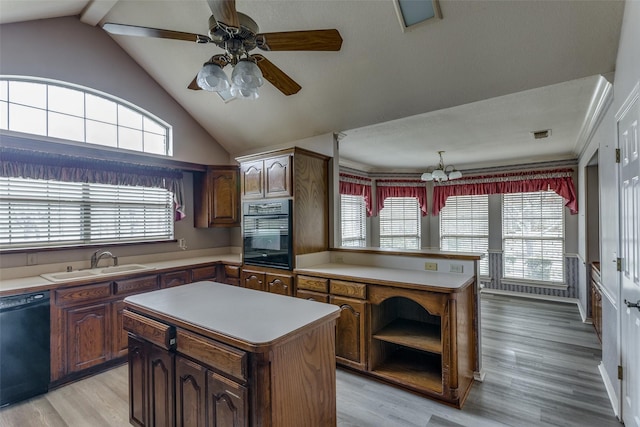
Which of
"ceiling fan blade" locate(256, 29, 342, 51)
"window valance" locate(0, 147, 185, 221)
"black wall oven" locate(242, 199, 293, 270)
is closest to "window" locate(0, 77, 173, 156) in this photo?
"window valance" locate(0, 147, 185, 221)

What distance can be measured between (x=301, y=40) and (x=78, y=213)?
124 inches

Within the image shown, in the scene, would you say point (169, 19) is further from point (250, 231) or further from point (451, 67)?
point (451, 67)

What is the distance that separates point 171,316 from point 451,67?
275 centimetres

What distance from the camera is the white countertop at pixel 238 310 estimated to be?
141cm

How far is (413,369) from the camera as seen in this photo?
2768 millimetres

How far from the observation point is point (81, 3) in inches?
120

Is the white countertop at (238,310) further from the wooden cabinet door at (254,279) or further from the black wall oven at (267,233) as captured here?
the wooden cabinet door at (254,279)

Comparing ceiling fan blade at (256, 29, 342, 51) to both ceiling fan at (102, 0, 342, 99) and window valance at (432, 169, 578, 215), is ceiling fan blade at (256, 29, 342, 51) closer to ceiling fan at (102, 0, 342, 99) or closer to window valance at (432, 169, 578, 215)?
ceiling fan at (102, 0, 342, 99)

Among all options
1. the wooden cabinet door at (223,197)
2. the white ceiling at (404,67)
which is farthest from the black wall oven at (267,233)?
the white ceiling at (404,67)

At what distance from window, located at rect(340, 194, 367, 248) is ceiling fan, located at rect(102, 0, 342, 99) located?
3.99 metres

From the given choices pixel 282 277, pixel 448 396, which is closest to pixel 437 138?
pixel 282 277

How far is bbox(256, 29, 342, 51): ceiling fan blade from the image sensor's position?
1.79 metres

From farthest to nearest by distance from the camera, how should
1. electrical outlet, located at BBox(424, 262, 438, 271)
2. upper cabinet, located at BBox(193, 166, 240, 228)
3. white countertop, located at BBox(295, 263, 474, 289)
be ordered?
upper cabinet, located at BBox(193, 166, 240, 228), electrical outlet, located at BBox(424, 262, 438, 271), white countertop, located at BBox(295, 263, 474, 289)

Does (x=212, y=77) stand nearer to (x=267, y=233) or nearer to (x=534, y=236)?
(x=267, y=233)
